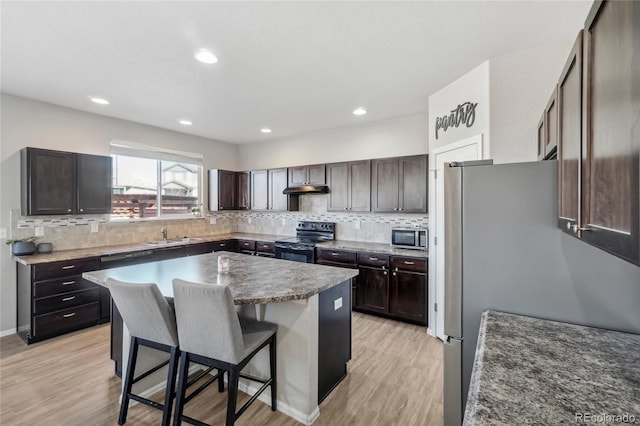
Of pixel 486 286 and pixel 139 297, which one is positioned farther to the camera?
pixel 139 297

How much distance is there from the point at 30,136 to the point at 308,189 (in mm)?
3589

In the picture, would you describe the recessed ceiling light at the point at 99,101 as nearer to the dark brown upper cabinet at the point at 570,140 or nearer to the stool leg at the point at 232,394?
the stool leg at the point at 232,394

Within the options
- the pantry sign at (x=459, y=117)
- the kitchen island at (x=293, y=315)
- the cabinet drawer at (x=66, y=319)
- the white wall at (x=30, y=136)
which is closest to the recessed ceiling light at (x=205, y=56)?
the kitchen island at (x=293, y=315)

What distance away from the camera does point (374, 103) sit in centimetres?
360

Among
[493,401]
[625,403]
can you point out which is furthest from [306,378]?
[625,403]

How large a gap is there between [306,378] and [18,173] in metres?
4.10

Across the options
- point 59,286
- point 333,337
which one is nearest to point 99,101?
→ point 59,286

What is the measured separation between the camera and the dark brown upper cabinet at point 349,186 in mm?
4270

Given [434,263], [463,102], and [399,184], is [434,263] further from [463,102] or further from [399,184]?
[463,102]

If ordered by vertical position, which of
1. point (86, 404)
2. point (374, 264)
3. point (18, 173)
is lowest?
point (86, 404)

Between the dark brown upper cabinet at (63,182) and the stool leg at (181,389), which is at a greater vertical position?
the dark brown upper cabinet at (63,182)

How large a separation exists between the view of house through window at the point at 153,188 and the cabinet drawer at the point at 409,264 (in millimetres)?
3762

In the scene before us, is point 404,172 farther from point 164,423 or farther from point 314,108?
point 164,423

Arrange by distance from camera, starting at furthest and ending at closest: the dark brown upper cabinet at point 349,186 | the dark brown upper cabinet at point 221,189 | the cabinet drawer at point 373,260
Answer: the dark brown upper cabinet at point 221,189
the dark brown upper cabinet at point 349,186
the cabinet drawer at point 373,260
